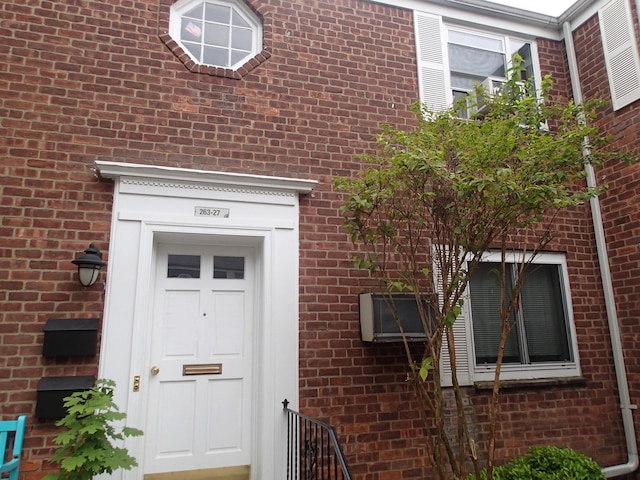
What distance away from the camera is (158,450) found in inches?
150

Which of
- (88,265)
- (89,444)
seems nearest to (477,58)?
(88,265)

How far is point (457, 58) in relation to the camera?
5633 millimetres

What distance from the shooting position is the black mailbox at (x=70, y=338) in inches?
138

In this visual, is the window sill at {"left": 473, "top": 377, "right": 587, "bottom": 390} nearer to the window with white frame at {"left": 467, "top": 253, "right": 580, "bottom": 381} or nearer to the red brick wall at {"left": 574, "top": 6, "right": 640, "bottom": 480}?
the window with white frame at {"left": 467, "top": 253, "right": 580, "bottom": 381}

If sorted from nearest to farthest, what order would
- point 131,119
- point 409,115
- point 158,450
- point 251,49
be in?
point 158,450 → point 131,119 → point 251,49 → point 409,115

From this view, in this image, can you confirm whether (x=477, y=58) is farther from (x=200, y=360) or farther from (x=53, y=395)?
(x=53, y=395)

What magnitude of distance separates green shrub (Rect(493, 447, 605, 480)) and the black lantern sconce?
4.16m

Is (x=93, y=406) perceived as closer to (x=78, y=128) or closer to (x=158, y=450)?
(x=158, y=450)

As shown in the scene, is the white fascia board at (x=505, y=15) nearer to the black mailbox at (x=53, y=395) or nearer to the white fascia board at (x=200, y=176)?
the white fascia board at (x=200, y=176)

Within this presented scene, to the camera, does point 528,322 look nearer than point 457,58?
Yes

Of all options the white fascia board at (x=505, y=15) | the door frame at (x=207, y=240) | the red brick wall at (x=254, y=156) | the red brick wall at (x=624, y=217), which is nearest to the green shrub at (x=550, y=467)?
the red brick wall at (x=254, y=156)

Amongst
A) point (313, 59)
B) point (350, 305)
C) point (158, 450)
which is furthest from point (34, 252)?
point (313, 59)

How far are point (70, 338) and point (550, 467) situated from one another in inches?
183

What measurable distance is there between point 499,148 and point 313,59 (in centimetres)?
255
